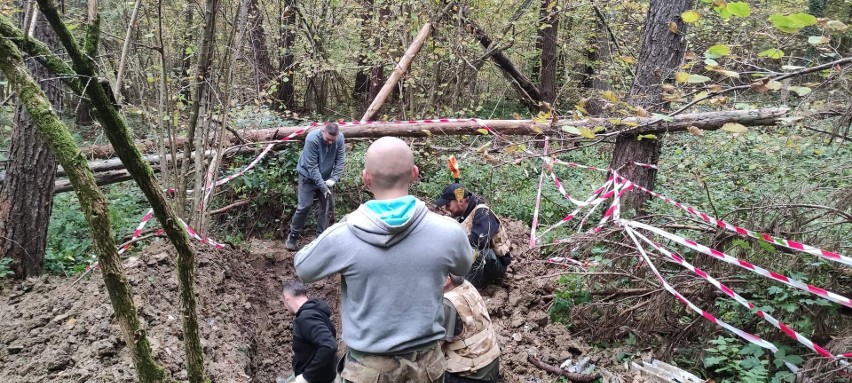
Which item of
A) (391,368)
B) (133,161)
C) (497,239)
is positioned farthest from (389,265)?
(497,239)

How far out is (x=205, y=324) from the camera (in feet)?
15.4

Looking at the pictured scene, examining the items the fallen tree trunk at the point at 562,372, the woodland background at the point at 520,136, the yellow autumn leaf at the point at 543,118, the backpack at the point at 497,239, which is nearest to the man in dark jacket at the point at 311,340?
the woodland background at the point at 520,136

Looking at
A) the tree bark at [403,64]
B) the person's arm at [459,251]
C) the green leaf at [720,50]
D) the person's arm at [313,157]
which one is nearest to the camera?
the person's arm at [459,251]

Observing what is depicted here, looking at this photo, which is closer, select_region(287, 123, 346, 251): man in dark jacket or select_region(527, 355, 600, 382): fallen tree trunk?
select_region(527, 355, 600, 382): fallen tree trunk

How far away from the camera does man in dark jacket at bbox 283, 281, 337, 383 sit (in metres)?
3.28

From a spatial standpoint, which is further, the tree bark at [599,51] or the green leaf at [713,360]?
the tree bark at [599,51]

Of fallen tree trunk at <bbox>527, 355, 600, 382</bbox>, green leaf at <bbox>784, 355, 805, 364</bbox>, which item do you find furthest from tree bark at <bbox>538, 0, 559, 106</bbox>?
green leaf at <bbox>784, 355, 805, 364</bbox>

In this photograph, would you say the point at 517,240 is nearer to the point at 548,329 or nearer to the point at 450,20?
the point at 548,329

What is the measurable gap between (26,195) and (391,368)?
5.42 metres

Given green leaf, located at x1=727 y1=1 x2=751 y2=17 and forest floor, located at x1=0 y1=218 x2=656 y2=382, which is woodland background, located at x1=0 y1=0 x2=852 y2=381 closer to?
green leaf, located at x1=727 y1=1 x2=751 y2=17

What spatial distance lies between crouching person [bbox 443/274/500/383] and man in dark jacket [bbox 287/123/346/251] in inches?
166

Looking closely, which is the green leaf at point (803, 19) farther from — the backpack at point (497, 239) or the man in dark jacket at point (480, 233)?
the backpack at point (497, 239)

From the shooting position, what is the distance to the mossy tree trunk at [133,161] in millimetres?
1897

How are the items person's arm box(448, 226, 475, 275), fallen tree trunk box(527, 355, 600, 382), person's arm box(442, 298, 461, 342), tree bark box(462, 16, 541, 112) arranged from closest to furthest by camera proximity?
person's arm box(448, 226, 475, 275)
person's arm box(442, 298, 461, 342)
fallen tree trunk box(527, 355, 600, 382)
tree bark box(462, 16, 541, 112)
